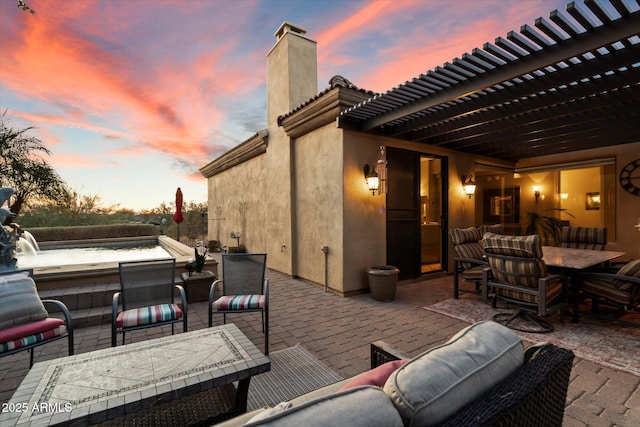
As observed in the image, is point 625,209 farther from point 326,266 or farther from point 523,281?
point 326,266

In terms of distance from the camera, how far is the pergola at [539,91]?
2557 millimetres

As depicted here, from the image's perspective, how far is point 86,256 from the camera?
8039 mm

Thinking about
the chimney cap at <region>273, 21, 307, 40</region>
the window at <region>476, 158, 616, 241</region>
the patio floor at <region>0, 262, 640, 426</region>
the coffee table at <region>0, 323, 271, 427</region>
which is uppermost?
the chimney cap at <region>273, 21, 307, 40</region>

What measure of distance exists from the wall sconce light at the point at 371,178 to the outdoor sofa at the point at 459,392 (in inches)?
162

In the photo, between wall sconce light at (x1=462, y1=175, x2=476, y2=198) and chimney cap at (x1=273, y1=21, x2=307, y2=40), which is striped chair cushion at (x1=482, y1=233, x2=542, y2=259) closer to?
wall sconce light at (x1=462, y1=175, x2=476, y2=198)

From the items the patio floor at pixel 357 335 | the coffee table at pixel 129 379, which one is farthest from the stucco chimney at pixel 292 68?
the coffee table at pixel 129 379

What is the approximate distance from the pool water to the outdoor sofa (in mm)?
7147

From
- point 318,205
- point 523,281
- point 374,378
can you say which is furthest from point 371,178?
point 374,378

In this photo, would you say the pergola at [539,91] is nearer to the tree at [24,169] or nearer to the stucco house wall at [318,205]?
the stucco house wall at [318,205]

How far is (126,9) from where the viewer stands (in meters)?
5.12

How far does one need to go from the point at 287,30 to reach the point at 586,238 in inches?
301

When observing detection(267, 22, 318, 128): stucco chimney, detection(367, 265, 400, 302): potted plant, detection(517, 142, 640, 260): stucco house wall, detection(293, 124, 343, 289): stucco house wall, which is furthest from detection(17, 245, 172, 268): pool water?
detection(517, 142, 640, 260): stucco house wall

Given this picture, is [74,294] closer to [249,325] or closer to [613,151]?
[249,325]

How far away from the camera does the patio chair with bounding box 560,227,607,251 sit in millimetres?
5250
